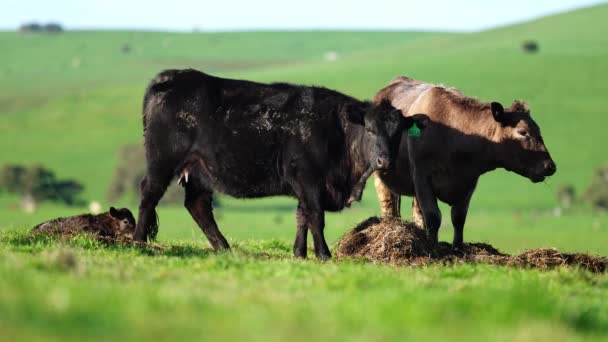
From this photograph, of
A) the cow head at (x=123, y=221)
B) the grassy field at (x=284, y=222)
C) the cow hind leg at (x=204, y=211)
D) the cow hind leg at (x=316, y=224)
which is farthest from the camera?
the cow head at (x=123, y=221)

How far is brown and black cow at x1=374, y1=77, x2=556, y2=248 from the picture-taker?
15.5 meters

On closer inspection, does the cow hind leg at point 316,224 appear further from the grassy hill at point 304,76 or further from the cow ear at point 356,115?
the grassy hill at point 304,76

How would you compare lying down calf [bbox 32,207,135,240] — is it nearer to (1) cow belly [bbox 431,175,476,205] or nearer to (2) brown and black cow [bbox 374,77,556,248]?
(2) brown and black cow [bbox 374,77,556,248]

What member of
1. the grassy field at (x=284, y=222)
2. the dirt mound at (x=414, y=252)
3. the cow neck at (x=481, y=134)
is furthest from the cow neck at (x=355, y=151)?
the cow neck at (x=481, y=134)

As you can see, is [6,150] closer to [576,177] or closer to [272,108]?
[576,177]

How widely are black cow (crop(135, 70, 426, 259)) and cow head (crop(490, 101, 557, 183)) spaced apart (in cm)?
170

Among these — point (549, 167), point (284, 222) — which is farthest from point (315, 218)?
point (284, 222)

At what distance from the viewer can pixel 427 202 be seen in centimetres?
1570

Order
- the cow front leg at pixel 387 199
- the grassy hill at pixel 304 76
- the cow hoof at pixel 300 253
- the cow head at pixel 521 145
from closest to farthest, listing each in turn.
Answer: the cow hoof at pixel 300 253 < the cow head at pixel 521 145 < the cow front leg at pixel 387 199 < the grassy hill at pixel 304 76

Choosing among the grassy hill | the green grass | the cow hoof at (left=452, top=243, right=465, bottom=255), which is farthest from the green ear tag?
the grassy hill

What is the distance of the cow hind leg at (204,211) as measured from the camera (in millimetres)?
15367

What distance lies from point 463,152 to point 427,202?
895mm

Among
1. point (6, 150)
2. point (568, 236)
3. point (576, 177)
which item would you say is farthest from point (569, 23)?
point (568, 236)

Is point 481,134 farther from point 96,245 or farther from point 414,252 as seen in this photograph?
point 96,245
